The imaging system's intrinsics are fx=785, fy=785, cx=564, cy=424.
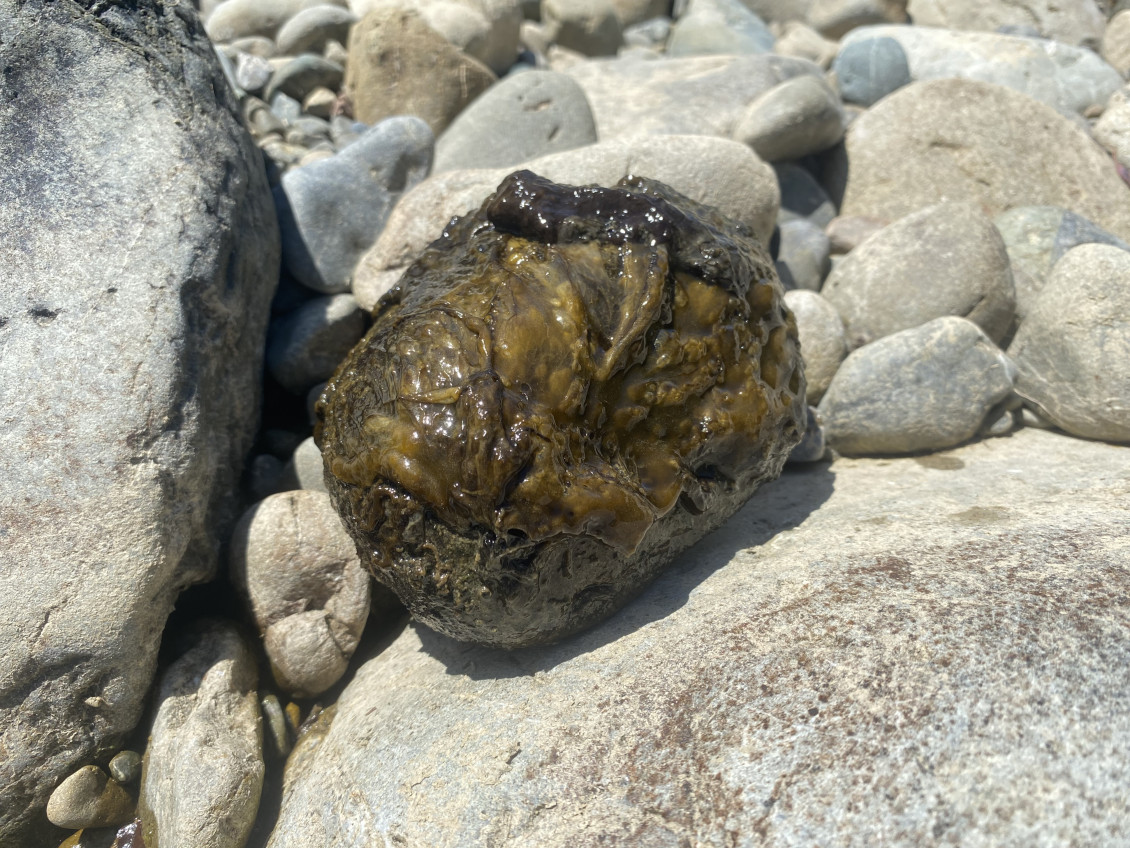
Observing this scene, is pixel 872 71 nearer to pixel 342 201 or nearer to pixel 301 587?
pixel 342 201

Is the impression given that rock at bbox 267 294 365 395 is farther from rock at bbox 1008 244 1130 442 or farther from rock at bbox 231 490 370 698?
rock at bbox 1008 244 1130 442

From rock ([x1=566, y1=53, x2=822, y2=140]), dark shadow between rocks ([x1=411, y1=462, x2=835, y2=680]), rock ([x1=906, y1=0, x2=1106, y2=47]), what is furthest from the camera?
rock ([x1=906, y1=0, x2=1106, y2=47])

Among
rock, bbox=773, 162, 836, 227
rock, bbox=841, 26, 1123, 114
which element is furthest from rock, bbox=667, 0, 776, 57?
rock, bbox=773, 162, 836, 227

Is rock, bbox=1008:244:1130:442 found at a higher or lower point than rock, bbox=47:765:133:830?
higher

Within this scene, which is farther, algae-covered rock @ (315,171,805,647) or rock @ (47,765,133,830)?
rock @ (47,765,133,830)

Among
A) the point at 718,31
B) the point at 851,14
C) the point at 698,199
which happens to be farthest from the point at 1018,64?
the point at 698,199

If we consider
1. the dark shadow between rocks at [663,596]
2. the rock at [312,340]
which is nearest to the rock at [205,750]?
the dark shadow between rocks at [663,596]

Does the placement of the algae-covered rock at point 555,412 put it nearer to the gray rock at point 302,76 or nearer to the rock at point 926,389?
the rock at point 926,389
